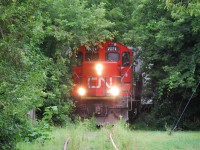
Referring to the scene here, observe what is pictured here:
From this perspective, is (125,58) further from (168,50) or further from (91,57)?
(168,50)

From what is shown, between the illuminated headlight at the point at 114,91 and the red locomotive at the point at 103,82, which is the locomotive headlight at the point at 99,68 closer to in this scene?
the red locomotive at the point at 103,82

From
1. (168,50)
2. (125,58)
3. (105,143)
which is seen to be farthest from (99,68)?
(105,143)

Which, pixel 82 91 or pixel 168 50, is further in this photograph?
pixel 168 50

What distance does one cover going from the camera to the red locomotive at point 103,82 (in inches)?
805

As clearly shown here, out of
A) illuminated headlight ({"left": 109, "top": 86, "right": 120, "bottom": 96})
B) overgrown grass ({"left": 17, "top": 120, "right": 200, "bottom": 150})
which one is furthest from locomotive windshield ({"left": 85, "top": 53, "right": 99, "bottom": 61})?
overgrown grass ({"left": 17, "top": 120, "right": 200, "bottom": 150})

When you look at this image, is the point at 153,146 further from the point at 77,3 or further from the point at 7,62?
the point at 77,3

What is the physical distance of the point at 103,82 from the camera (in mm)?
20625

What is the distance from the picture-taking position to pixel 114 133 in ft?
49.6

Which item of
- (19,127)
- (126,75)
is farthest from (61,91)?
(19,127)

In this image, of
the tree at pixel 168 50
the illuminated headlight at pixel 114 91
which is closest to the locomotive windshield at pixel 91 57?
the illuminated headlight at pixel 114 91

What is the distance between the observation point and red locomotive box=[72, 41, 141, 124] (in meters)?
20.5

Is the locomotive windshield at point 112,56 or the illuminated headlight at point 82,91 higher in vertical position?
the locomotive windshield at point 112,56

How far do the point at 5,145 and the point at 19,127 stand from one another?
57 centimetres

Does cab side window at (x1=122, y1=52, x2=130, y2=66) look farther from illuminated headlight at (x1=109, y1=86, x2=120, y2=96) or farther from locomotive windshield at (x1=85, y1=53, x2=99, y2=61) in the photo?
illuminated headlight at (x1=109, y1=86, x2=120, y2=96)
